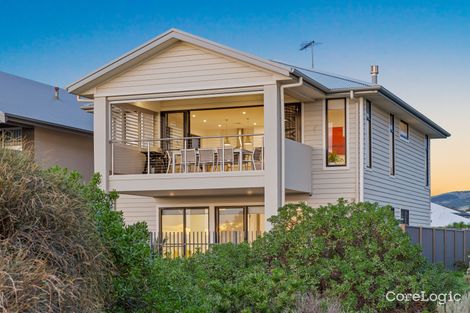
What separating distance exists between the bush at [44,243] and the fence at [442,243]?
1441 cm

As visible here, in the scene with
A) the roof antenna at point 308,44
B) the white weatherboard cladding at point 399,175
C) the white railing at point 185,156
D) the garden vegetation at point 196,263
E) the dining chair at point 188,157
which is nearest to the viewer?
the garden vegetation at point 196,263

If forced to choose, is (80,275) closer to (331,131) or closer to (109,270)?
(109,270)

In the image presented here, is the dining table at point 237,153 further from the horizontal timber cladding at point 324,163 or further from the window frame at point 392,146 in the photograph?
the window frame at point 392,146

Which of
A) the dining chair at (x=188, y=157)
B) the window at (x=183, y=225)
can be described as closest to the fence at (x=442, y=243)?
the dining chair at (x=188, y=157)

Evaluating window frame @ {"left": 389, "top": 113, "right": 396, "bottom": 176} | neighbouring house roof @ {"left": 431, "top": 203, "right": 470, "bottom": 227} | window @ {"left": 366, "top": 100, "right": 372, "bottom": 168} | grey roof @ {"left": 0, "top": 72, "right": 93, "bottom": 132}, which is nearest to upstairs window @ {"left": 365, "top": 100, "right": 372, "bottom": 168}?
window @ {"left": 366, "top": 100, "right": 372, "bottom": 168}

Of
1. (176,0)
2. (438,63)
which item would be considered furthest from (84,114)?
(438,63)

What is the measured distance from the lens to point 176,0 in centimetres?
2622

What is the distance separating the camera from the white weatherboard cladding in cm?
2314

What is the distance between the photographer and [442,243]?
24.0 meters

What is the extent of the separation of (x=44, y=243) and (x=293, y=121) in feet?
53.5

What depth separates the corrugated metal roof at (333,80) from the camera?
22.2 m

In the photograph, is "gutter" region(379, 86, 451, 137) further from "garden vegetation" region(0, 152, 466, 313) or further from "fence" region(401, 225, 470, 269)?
"garden vegetation" region(0, 152, 466, 313)

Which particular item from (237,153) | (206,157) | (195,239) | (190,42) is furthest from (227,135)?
(195,239)

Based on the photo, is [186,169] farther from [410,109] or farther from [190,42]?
[410,109]
